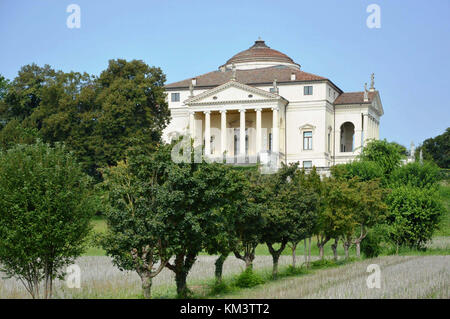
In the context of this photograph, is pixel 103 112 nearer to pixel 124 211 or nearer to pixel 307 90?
pixel 307 90

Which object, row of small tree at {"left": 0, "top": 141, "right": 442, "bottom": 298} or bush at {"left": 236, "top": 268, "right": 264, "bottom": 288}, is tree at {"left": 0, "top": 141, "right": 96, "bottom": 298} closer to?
row of small tree at {"left": 0, "top": 141, "right": 442, "bottom": 298}

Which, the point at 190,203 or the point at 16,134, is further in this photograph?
the point at 16,134

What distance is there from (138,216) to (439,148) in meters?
94.4

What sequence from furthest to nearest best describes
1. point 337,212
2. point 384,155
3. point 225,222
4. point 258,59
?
point 258,59, point 384,155, point 337,212, point 225,222

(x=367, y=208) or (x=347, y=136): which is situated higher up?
(x=347, y=136)

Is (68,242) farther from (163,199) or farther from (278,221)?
(278,221)

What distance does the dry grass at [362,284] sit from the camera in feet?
84.4

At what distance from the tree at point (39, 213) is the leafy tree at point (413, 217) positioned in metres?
28.8

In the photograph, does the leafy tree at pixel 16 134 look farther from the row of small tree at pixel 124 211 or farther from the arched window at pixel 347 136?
the row of small tree at pixel 124 211

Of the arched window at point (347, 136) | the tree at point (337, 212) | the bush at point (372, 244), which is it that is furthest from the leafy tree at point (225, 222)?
the arched window at point (347, 136)

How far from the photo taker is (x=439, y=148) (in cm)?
11281

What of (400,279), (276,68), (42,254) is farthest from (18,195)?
(276,68)

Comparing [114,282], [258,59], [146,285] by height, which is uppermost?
[258,59]

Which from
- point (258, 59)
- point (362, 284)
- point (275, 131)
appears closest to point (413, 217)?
point (362, 284)
